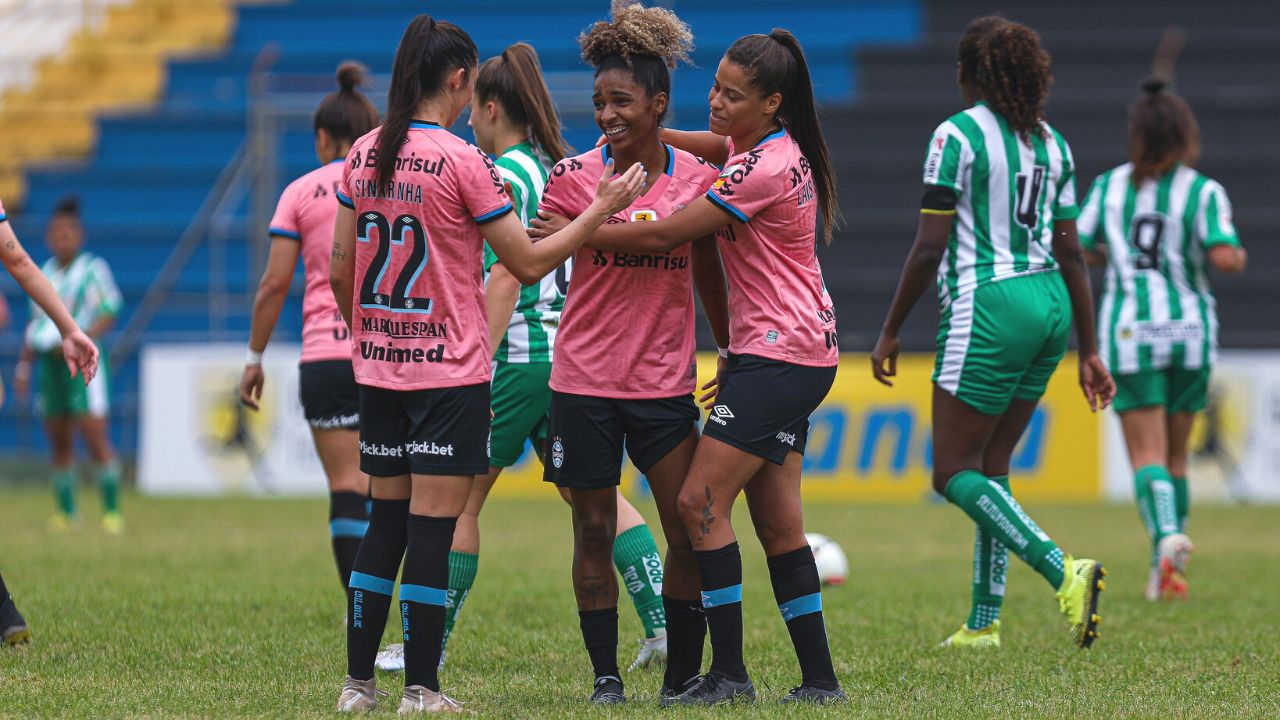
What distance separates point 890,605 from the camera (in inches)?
287

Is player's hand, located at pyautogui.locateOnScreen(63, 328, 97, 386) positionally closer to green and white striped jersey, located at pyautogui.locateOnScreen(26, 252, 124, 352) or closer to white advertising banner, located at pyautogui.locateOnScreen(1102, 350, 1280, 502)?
green and white striped jersey, located at pyautogui.locateOnScreen(26, 252, 124, 352)

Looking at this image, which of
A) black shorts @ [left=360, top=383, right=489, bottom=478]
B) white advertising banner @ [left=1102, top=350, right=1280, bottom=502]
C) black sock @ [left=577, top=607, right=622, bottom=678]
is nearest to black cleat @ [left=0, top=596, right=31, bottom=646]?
black shorts @ [left=360, top=383, right=489, bottom=478]

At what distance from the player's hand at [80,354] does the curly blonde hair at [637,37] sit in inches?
87.0

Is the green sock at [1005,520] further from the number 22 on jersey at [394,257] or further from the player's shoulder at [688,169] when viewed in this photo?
the number 22 on jersey at [394,257]

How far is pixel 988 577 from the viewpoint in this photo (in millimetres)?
6062

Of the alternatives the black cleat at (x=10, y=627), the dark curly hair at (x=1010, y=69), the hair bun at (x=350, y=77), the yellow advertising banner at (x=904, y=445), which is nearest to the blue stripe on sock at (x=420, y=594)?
the black cleat at (x=10, y=627)

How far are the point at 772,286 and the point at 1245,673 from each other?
2.35 meters

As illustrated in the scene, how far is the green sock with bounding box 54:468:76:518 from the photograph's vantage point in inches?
449

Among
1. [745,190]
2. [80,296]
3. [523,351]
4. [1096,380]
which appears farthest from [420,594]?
[80,296]

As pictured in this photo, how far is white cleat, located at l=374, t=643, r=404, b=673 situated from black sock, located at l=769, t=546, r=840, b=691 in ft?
5.33

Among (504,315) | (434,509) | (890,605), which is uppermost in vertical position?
(504,315)

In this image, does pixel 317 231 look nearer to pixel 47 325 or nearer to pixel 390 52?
pixel 47 325

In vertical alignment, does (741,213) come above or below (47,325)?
above

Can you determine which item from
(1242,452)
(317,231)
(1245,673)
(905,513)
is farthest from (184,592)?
(1242,452)
